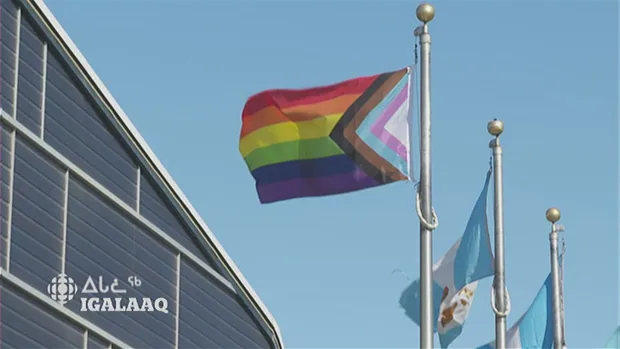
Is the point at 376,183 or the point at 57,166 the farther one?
the point at 57,166

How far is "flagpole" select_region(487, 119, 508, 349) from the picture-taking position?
Result: 25234mm

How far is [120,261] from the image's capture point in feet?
138

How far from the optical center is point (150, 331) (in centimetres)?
4300

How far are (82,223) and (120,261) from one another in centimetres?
208

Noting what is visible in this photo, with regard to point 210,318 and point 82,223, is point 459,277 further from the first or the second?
point 210,318

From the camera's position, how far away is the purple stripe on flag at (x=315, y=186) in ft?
69.2

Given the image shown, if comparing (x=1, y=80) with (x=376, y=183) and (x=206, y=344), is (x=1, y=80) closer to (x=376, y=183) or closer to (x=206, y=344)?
(x=206, y=344)

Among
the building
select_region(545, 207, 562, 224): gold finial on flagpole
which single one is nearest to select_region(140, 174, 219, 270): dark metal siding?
the building

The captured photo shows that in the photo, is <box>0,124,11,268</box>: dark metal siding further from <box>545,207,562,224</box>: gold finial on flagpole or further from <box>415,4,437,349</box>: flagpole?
<box>415,4,437,349</box>: flagpole

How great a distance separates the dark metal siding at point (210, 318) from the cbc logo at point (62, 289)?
582 cm

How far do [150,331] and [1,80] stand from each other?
9008 mm

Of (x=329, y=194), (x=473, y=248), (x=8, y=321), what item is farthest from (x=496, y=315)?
(x=8, y=321)

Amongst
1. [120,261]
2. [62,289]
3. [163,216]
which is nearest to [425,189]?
[62,289]

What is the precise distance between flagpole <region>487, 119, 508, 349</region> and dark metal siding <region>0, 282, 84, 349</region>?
15075 millimetres
